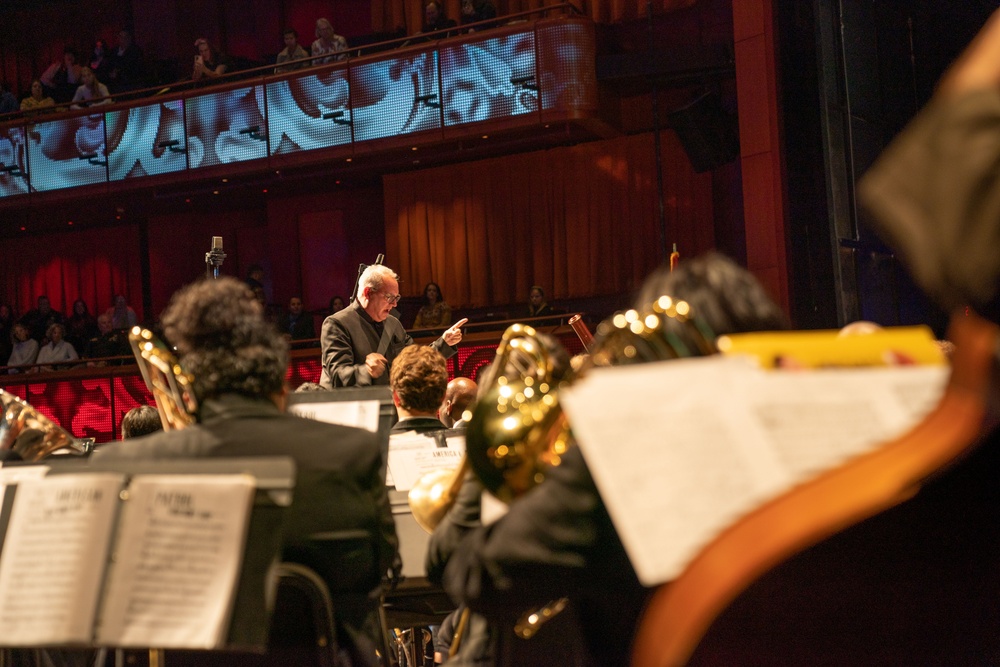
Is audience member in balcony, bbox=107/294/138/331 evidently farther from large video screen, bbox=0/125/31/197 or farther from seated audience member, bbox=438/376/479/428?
seated audience member, bbox=438/376/479/428

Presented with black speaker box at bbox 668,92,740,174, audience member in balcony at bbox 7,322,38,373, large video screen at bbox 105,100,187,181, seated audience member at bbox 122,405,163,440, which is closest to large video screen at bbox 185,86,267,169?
large video screen at bbox 105,100,187,181

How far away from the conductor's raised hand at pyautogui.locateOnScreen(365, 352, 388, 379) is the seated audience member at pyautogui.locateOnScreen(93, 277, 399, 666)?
3.17 metres

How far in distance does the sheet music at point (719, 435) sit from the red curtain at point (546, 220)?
36.3 feet

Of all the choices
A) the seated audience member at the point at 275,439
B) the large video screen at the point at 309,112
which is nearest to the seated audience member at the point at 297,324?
the large video screen at the point at 309,112

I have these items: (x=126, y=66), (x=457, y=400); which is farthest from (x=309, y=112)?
(x=457, y=400)

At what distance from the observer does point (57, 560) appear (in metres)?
1.56

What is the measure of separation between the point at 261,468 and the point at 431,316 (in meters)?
9.69

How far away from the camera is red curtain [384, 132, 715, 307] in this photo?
39.7 feet

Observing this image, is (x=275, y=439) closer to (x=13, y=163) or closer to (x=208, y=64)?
(x=208, y=64)

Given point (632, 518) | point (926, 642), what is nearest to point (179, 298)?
point (632, 518)

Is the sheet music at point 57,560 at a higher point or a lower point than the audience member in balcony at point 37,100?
lower

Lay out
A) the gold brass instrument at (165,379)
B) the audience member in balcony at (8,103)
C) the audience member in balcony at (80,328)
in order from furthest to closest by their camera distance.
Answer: the audience member in balcony at (8,103), the audience member in balcony at (80,328), the gold brass instrument at (165,379)

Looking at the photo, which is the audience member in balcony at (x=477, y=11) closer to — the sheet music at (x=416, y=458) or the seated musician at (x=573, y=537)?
the sheet music at (x=416, y=458)

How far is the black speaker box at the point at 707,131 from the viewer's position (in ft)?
36.1
